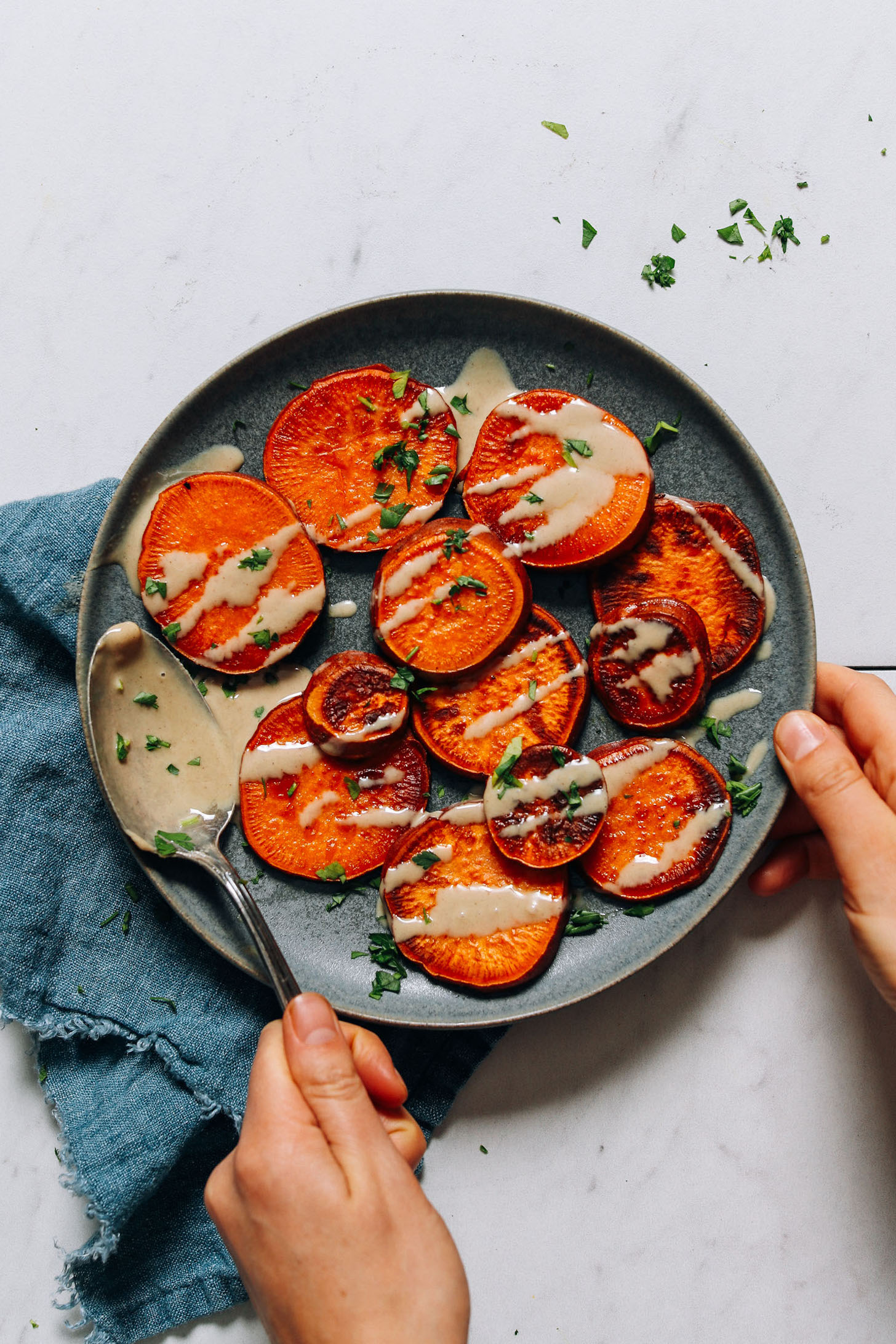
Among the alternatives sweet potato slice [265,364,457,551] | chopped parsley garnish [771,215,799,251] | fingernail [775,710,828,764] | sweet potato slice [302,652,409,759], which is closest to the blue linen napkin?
sweet potato slice [265,364,457,551]

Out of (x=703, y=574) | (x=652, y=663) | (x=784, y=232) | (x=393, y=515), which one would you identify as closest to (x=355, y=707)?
(x=393, y=515)

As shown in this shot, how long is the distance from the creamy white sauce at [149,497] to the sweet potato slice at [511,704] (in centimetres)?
89

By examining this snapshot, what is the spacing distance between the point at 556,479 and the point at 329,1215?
1.91m

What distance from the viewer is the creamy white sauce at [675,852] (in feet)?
8.65

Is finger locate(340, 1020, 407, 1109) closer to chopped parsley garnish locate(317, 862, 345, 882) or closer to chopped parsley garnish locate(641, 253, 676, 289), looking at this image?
chopped parsley garnish locate(317, 862, 345, 882)

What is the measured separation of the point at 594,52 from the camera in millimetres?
2982

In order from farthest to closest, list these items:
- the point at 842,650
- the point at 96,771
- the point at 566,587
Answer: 1. the point at 842,650
2. the point at 566,587
3. the point at 96,771

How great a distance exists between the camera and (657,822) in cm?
265

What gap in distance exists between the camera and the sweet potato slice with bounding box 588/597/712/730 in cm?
256

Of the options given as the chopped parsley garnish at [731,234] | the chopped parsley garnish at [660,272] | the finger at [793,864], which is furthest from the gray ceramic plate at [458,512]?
the chopped parsley garnish at [731,234]

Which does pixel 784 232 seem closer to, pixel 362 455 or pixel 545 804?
pixel 362 455

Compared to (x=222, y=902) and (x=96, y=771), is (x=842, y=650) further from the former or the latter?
(x=96, y=771)

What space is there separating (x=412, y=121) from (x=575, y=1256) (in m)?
3.59

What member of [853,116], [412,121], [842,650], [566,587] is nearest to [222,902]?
[566,587]
